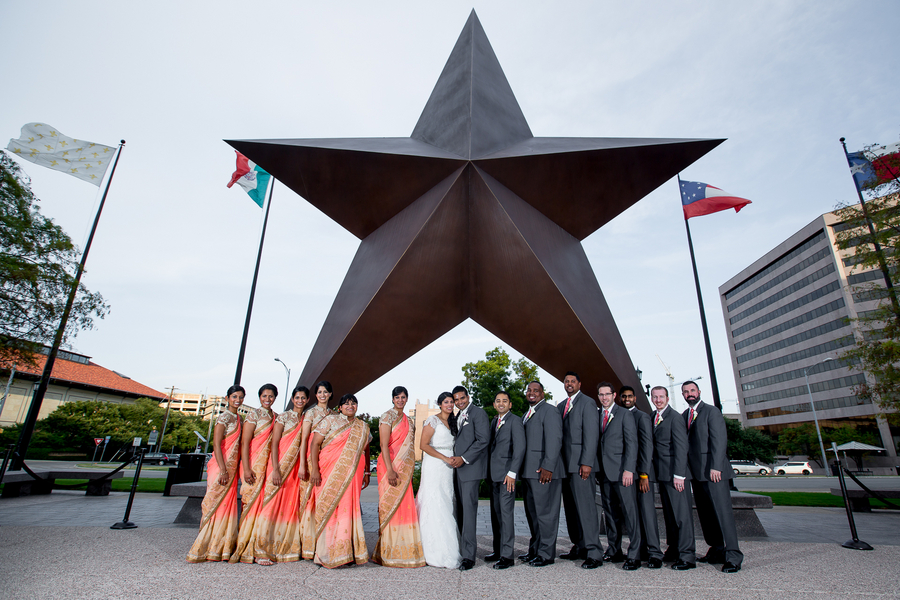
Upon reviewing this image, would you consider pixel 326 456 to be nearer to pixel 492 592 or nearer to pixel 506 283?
pixel 492 592

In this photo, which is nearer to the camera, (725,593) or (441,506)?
(725,593)

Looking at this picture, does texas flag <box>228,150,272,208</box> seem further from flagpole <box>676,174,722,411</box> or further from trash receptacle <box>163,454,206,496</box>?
flagpole <box>676,174,722,411</box>

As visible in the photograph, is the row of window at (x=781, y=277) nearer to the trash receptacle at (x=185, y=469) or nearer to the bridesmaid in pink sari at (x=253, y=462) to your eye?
the trash receptacle at (x=185, y=469)

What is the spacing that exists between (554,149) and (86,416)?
161 ft

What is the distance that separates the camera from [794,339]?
55250mm

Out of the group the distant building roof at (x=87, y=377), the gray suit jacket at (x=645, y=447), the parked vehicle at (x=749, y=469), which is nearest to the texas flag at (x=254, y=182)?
the gray suit jacket at (x=645, y=447)

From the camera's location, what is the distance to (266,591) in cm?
378

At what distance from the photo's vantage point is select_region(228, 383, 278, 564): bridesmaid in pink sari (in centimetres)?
496

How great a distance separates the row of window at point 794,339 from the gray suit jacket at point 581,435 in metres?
54.5

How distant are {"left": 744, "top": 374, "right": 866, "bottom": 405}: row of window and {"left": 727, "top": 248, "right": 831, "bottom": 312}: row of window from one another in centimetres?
1296

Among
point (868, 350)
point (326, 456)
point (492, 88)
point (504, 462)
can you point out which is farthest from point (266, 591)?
point (868, 350)

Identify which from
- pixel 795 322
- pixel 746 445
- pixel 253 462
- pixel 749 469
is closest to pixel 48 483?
pixel 253 462

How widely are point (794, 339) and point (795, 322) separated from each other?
2100mm

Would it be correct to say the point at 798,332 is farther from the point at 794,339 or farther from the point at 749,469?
the point at 749,469
